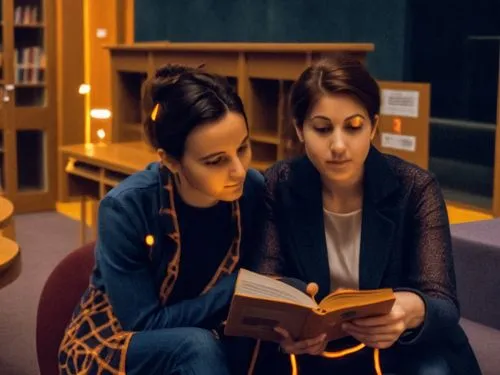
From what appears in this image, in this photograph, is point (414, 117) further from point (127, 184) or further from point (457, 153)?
point (457, 153)

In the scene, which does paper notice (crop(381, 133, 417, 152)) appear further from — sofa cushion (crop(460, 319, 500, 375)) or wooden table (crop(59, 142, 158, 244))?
wooden table (crop(59, 142, 158, 244))

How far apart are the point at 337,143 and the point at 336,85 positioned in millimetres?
127

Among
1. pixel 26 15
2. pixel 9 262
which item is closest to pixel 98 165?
pixel 9 262

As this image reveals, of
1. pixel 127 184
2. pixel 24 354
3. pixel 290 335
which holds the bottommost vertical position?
pixel 24 354

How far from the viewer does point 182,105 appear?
5.59 ft

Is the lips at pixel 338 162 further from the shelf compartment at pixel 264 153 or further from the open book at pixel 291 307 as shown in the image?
the shelf compartment at pixel 264 153

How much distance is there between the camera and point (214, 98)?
1.72m

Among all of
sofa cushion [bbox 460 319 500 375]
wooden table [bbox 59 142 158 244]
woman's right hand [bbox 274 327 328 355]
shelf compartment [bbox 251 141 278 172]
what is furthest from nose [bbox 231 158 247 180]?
shelf compartment [bbox 251 141 278 172]

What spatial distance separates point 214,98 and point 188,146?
4.6 inches

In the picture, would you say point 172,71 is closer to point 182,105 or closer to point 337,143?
point 182,105

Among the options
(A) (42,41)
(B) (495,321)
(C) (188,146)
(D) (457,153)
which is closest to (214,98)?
(C) (188,146)

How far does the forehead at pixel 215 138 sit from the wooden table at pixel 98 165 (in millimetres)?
2590

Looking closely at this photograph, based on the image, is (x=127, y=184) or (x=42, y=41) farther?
(x=42, y=41)

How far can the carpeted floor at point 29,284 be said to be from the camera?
11.4 feet
